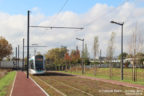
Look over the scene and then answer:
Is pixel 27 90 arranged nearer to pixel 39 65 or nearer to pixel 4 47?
pixel 39 65

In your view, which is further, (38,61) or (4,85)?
(38,61)

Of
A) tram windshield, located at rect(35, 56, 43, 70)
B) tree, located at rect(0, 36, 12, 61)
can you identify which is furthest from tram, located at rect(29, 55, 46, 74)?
tree, located at rect(0, 36, 12, 61)

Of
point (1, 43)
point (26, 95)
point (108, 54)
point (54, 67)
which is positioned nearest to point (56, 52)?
point (54, 67)

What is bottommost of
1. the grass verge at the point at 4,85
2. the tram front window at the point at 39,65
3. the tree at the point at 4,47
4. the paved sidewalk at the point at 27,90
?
the grass verge at the point at 4,85

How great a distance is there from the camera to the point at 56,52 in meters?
117

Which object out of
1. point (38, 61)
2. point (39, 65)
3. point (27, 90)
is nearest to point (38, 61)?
point (38, 61)

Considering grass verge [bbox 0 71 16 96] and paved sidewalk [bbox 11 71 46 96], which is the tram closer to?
grass verge [bbox 0 71 16 96]

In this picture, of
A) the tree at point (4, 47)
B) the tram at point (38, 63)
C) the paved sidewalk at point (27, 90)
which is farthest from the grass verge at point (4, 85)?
the tree at point (4, 47)

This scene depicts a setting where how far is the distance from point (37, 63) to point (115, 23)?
17465 millimetres

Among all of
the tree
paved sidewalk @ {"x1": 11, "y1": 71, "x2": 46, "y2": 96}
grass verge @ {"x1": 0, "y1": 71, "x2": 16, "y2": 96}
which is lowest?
grass verge @ {"x1": 0, "y1": 71, "x2": 16, "y2": 96}

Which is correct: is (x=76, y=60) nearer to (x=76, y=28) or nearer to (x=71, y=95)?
(x=76, y=28)

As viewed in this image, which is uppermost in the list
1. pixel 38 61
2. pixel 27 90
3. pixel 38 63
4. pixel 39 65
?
pixel 38 61

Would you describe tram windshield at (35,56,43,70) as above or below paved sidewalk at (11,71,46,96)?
above

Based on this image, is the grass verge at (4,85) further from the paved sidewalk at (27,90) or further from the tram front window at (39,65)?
the tram front window at (39,65)
